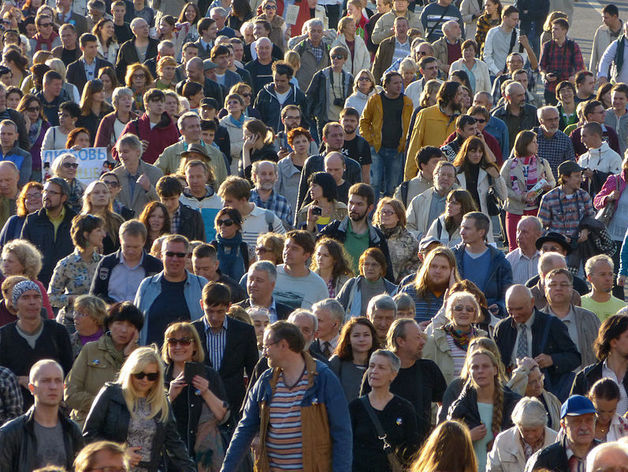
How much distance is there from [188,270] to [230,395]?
92.6 inches

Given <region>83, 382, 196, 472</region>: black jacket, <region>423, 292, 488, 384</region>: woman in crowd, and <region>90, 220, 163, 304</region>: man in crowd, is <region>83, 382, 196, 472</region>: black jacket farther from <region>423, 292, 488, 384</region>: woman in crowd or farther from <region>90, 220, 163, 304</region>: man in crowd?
<region>90, 220, 163, 304</region>: man in crowd

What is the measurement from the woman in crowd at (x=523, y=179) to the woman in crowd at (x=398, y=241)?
2663mm

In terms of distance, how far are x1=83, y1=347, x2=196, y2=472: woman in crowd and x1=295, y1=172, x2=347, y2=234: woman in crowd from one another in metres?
4.99

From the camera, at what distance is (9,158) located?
1662cm

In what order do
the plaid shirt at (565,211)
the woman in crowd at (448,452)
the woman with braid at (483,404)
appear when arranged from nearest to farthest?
the woman in crowd at (448,452) < the woman with braid at (483,404) < the plaid shirt at (565,211)

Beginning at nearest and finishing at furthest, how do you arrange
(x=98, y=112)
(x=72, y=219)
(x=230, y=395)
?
(x=230, y=395)
(x=72, y=219)
(x=98, y=112)

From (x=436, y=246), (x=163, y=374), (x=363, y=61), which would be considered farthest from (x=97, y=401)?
(x=363, y=61)

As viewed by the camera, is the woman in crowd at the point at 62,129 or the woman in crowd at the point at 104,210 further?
the woman in crowd at the point at 62,129

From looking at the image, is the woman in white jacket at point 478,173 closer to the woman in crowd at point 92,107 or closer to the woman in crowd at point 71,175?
the woman in crowd at point 71,175

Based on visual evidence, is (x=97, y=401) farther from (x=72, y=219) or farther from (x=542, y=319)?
(x=72, y=219)

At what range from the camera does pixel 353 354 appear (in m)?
10.6

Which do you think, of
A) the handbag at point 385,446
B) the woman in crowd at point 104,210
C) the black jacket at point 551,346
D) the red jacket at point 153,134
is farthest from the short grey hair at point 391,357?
the red jacket at point 153,134

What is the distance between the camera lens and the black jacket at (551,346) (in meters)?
11.0

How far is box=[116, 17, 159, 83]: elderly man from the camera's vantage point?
72.6 feet
